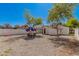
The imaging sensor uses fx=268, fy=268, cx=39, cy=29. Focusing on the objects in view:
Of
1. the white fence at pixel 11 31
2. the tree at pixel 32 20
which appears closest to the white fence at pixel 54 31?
the tree at pixel 32 20

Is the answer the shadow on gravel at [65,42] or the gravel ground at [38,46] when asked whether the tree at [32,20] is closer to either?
the gravel ground at [38,46]

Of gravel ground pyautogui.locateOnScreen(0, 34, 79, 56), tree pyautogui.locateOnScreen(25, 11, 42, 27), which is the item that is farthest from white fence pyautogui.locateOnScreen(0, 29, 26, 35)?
tree pyautogui.locateOnScreen(25, 11, 42, 27)

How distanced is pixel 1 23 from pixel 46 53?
3.42 feet

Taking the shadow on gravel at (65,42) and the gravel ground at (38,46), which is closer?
the gravel ground at (38,46)

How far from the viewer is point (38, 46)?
526cm

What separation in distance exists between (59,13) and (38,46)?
78 centimetres

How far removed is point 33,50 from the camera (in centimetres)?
522

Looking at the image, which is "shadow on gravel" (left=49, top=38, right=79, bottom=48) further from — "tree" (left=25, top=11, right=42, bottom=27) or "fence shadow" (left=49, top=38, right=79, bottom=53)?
"tree" (left=25, top=11, right=42, bottom=27)

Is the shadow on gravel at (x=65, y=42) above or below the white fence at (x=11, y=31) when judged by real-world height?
below

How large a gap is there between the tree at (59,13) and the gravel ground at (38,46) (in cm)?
35

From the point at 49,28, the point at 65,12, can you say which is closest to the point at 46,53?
the point at 49,28

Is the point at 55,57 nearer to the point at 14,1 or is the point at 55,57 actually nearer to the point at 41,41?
the point at 41,41

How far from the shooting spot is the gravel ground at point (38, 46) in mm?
5160

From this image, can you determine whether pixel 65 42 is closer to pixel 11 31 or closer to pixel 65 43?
pixel 65 43
